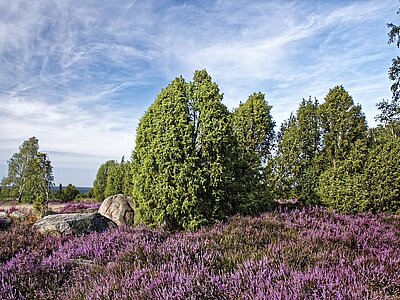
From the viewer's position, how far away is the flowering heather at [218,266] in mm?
2682

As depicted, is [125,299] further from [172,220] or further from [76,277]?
[172,220]

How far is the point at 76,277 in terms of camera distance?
3801mm

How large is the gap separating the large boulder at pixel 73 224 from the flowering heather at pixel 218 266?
2.29 ft

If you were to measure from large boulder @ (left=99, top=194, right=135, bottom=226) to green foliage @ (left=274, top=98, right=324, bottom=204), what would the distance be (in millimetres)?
4446

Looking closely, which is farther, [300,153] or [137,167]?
[300,153]

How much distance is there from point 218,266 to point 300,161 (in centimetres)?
780

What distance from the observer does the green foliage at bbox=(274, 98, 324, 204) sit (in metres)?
10.5

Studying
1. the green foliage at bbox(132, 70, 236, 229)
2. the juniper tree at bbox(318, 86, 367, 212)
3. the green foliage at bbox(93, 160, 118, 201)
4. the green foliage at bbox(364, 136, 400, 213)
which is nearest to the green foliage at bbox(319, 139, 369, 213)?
the juniper tree at bbox(318, 86, 367, 212)

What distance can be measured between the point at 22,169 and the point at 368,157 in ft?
110

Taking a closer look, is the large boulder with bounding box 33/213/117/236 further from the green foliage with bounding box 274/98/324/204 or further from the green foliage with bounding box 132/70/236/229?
the green foliage with bounding box 274/98/324/204

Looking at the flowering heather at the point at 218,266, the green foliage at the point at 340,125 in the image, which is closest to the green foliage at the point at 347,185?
the green foliage at the point at 340,125

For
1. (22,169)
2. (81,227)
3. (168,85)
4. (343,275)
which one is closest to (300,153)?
(168,85)

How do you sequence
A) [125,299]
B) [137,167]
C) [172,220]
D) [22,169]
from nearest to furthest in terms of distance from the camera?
[125,299] → [172,220] → [137,167] → [22,169]

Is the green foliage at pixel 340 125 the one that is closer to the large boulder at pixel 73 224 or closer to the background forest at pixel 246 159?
the background forest at pixel 246 159
